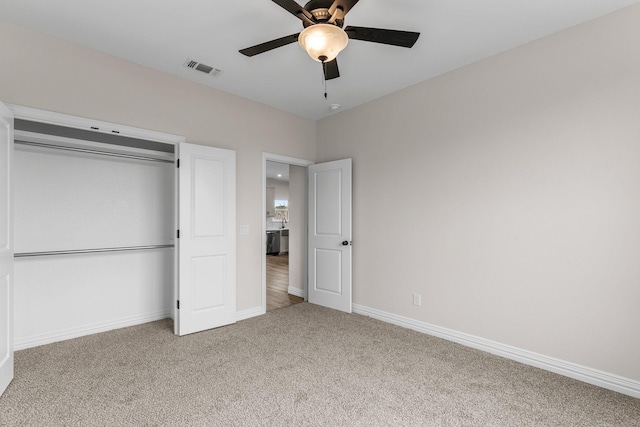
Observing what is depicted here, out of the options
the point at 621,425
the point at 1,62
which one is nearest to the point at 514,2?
the point at 621,425

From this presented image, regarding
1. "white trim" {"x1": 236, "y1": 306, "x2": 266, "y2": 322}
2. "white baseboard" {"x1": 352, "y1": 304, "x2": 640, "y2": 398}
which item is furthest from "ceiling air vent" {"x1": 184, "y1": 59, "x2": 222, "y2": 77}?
"white baseboard" {"x1": 352, "y1": 304, "x2": 640, "y2": 398}

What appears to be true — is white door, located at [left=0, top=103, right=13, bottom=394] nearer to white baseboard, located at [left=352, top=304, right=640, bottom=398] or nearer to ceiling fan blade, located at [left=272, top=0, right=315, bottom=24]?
ceiling fan blade, located at [left=272, top=0, right=315, bottom=24]

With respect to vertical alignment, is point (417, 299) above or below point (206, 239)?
below

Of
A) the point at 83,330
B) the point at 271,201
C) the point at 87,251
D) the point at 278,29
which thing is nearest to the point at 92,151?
the point at 87,251

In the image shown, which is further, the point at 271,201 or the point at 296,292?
the point at 271,201

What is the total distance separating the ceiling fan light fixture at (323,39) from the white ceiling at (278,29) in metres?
0.72

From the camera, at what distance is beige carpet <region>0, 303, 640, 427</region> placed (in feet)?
6.29

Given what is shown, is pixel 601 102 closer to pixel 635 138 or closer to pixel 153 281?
pixel 635 138

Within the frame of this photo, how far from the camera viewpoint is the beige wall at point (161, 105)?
2533mm

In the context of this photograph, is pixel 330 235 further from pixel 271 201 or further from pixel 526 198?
pixel 271 201

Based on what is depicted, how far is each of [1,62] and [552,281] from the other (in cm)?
475

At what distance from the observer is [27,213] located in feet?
9.86

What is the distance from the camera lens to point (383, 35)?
1871 millimetres

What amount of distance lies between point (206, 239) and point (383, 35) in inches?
105
